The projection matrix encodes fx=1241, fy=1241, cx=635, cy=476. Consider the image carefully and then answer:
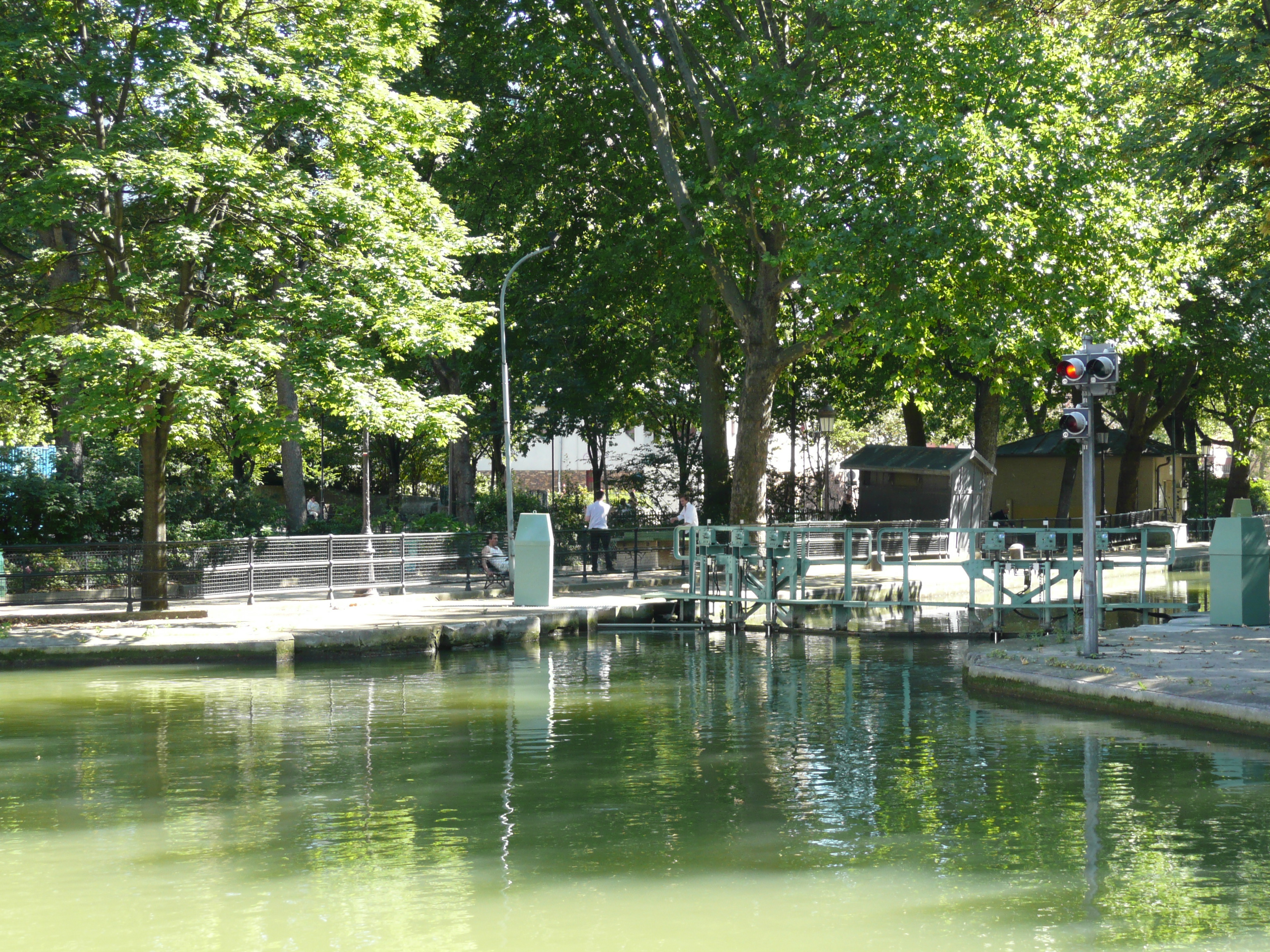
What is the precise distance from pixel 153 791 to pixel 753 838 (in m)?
5.07

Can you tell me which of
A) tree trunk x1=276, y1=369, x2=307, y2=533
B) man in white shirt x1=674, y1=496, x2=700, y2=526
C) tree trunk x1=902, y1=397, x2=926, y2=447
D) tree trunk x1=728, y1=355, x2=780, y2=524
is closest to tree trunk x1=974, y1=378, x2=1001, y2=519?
tree trunk x1=902, y1=397, x2=926, y2=447

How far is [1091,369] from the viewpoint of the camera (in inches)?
552

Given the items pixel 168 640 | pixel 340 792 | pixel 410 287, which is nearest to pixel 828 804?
pixel 340 792

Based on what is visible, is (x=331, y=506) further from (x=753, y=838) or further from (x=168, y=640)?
(x=753, y=838)

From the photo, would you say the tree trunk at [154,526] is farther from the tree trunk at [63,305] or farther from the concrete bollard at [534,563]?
the concrete bollard at [534,563]

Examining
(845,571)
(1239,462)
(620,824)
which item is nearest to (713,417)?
(845,571)

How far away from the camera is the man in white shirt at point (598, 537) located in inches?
1138

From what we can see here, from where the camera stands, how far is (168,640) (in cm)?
1827

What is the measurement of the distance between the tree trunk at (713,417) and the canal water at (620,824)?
1741 cm

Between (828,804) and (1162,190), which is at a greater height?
(1162,190)

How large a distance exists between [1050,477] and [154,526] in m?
34.7

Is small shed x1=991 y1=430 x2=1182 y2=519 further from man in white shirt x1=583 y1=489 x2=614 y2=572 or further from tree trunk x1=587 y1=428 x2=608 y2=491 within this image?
man in white shirt x1=583 y1=489 x2=614 y2=572

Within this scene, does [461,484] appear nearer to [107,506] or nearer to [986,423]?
[107,506]

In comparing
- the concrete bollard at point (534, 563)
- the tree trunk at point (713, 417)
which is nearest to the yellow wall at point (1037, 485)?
the tree trunk at point (713, 417)
